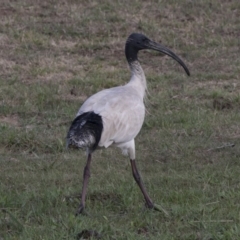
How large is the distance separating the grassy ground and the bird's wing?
1.67 ft

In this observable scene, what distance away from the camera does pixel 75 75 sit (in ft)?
36.6

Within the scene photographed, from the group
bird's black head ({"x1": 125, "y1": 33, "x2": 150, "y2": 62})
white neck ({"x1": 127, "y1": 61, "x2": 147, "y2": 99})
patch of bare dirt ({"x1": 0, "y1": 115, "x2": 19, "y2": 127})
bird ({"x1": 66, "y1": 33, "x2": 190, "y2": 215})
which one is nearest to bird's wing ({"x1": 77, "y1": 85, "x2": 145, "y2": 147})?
bird ({"x1": 66, "y1": 33, "x2": 190, "y2": 215})

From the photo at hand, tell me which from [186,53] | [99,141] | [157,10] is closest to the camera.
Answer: [99,141]

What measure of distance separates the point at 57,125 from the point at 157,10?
199 inches

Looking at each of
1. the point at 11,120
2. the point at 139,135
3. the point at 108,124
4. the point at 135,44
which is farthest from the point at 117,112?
the point at 11,120

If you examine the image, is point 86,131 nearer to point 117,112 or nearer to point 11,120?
point 117,112

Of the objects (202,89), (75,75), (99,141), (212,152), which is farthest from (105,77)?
(99,141)

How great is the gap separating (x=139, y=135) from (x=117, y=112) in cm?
227

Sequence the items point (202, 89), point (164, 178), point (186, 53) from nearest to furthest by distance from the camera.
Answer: point (164, 178)
point (202, 89)
point (186, 53)

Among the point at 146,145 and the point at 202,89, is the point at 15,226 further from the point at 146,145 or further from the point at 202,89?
the point at 202,89

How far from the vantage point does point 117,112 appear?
21.7 ft

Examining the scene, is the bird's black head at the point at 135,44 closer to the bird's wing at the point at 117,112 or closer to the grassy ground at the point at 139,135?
the bird's wing at the point at 117,112

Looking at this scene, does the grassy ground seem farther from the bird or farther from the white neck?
the white neck

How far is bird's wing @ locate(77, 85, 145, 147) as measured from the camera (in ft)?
21.3
